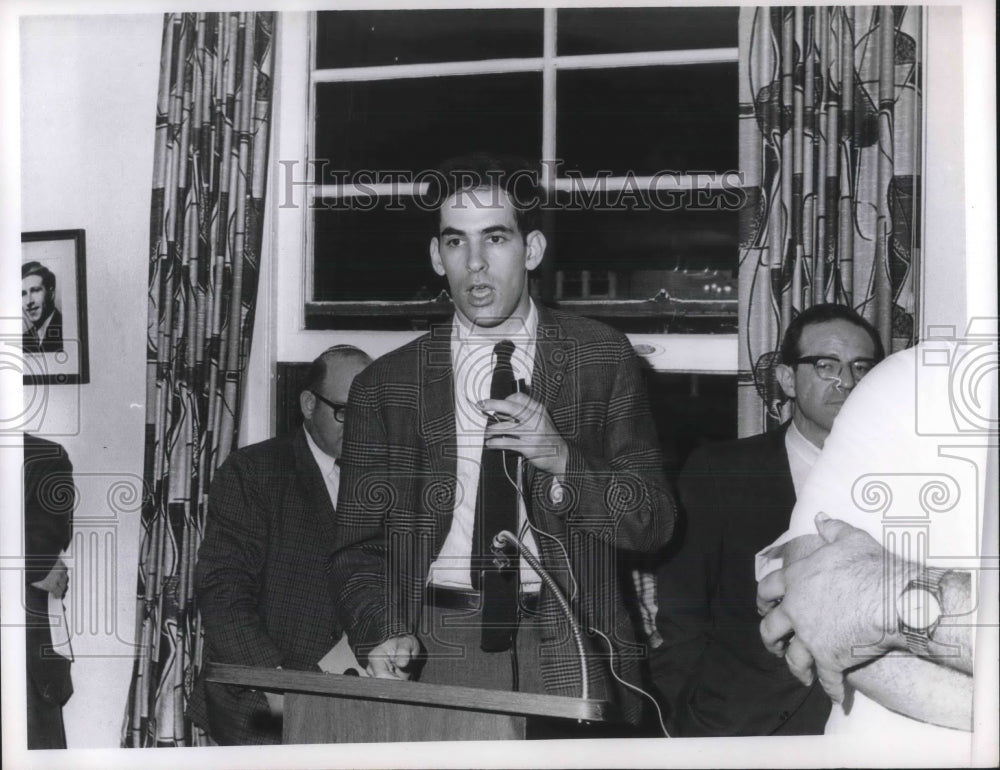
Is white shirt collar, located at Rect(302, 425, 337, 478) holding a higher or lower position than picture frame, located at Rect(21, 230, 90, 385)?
lower

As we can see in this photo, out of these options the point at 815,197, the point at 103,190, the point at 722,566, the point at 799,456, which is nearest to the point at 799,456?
the point at 799,456

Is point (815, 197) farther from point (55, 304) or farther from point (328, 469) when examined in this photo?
point (55, 304)

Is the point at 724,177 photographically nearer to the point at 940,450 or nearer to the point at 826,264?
the point at 826,264

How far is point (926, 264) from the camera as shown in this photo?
2.71 m

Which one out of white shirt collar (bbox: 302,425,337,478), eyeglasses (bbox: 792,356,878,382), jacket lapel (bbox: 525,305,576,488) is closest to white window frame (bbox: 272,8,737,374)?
white shirt collar (bbox: 302,425,337,478)

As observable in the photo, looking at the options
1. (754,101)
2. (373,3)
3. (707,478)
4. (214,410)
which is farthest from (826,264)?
(214,410)

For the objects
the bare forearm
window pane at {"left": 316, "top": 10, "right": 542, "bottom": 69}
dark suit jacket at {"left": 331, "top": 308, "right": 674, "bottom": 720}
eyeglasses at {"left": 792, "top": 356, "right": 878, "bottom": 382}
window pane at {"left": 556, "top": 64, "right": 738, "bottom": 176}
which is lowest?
the bare forearm

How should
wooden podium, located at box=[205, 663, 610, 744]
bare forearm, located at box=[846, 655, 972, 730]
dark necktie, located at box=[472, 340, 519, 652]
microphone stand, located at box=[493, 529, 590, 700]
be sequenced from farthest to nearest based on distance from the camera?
bare forearm, located at box=[846, 655, 972, 730] < dark necktie, located at box=[472, 340, 519, 652] < microphone stand, located at box=[493, 529, 590, 700] < wooden podium, located at box=[205, 663, 610, 744]

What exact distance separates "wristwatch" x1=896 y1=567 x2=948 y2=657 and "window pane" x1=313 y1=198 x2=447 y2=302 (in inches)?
59.8

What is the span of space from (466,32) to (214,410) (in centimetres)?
125

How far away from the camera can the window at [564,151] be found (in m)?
2.67

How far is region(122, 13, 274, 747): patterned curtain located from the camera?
2.73 m

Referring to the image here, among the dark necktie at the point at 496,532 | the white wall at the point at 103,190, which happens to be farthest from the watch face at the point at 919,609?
the white wall at the point at 103,190

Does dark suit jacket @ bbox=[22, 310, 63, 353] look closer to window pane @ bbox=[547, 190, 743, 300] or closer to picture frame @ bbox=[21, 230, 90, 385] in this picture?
picture frame @ bbox=[21, 230, 90, 385]
